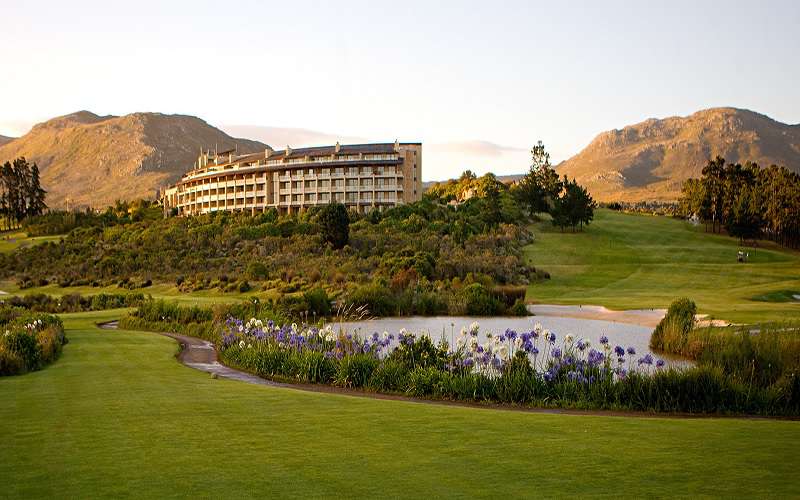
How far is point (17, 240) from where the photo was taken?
99.8 meters

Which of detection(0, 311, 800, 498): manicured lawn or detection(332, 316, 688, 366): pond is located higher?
detection(0, 311, 800, 498): manicured lawn

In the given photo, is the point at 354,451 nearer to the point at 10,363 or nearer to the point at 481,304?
the point at 10,363

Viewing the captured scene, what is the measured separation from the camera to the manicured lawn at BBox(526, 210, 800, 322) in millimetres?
41562

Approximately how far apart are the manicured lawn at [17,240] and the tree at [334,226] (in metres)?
43.4

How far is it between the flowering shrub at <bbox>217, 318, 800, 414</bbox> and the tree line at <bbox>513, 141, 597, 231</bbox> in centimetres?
6785

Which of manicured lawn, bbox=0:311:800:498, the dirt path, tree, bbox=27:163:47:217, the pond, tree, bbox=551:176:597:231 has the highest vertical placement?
tree, bbox=27:163:47:217

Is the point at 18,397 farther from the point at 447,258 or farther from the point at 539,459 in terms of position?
the point at 447,258

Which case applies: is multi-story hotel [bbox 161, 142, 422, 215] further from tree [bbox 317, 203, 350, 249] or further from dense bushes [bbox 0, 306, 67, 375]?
dense bushes [bbox 0, 306, 67, 375]

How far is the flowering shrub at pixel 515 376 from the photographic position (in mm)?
15047

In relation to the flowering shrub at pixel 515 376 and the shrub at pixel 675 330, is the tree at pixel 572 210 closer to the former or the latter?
the shrub at pixel 675 330

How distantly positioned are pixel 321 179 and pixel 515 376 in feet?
291

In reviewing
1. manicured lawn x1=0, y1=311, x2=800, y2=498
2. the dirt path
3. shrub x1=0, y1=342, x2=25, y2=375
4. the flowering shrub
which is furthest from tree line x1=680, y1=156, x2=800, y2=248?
shrub x1=0, y1=342, x2=25, y2=375

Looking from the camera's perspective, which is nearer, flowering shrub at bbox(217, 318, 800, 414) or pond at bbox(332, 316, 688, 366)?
flowering shrub at bbox(217, 318, 800, 414)

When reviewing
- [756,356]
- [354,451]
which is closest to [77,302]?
[756,356]
